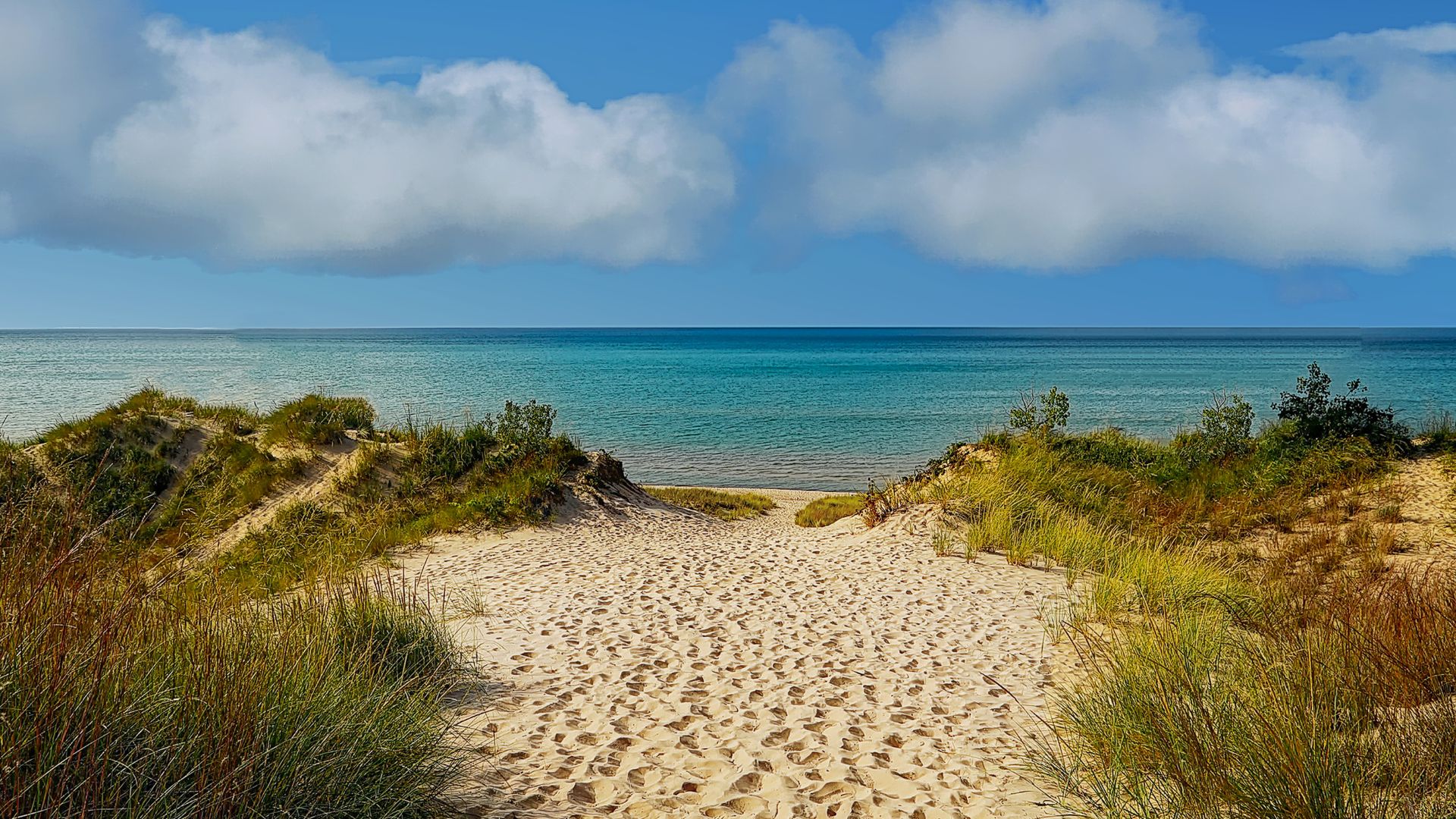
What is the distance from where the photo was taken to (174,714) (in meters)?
3.68

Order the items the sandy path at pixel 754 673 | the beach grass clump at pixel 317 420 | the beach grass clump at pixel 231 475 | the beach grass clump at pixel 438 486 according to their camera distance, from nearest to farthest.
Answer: the sandy path at pixel 754 673
the beach grass clump at pixel 438 486
the beach grass clump at pixel 231 475
the beach grass clump at pixel 317 420

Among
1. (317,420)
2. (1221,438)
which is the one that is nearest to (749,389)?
(317,420)

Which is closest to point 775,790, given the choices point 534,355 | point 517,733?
point 517,733

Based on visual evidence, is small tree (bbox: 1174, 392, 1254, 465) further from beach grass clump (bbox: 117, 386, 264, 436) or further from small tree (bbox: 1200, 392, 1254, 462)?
beach grass clump (bbox: 117, 386, 264, 436)

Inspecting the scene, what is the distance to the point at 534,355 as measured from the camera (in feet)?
422

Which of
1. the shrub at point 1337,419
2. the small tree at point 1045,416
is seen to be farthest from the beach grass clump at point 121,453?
the shrub at point 1337,419

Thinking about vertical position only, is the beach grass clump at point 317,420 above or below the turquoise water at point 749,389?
above

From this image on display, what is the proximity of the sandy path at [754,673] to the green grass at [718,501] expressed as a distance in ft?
24.6

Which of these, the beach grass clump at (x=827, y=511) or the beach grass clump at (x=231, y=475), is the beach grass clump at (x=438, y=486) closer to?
the beach grass clump at (x=231, y=475)

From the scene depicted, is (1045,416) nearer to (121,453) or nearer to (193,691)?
(193,691)

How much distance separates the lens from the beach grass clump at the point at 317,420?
18.5 meters

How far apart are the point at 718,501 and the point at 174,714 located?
19.7 meters

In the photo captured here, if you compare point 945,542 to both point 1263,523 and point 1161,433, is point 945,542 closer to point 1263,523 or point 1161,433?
point 1263,523

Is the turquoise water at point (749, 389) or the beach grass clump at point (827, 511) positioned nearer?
the beach grass clump at point (827, 511)
